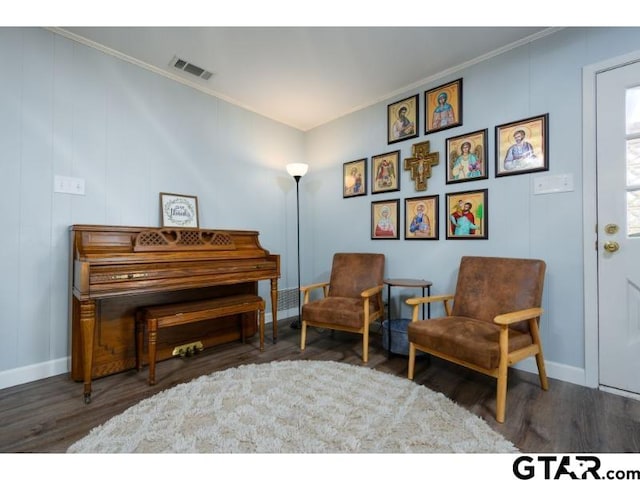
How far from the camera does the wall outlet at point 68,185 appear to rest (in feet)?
6.81

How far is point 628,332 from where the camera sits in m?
1.78

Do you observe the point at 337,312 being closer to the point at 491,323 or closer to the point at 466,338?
the point at 466,338

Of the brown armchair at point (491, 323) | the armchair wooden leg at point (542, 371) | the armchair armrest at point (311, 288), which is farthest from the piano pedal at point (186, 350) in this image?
the armchair wooden leg at point (542, 371)

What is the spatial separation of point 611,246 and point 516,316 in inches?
35.4

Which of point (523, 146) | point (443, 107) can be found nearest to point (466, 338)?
point (523, 146)

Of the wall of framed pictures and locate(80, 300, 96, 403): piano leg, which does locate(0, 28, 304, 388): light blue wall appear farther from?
the wall of framed pictures

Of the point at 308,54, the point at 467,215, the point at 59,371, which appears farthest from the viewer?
the point at 467,215

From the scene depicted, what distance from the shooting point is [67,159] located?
212 cm

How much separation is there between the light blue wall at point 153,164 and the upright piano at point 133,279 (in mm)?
241

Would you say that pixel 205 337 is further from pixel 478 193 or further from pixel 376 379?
pixel 478 193

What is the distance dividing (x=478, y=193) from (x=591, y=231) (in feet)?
2.53

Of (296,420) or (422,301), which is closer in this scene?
(296,420)

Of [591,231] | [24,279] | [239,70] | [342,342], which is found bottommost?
[342,342]
